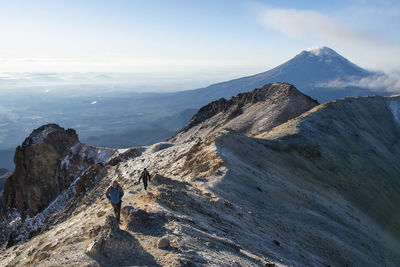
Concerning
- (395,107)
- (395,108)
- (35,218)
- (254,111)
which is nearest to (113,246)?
(35,218)

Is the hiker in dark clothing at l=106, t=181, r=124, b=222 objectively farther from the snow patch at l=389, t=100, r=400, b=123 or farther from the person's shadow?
the snow patch at l=389, t=100, r=400, b=123

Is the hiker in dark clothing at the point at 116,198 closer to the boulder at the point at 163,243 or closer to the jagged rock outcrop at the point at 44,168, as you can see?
the boulder at the point at 163,243

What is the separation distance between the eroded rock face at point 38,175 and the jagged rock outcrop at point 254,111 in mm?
24787

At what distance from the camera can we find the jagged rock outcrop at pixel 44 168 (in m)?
44.4

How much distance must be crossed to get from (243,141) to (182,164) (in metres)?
5.85

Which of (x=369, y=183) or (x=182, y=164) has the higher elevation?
(x=182, y=164)

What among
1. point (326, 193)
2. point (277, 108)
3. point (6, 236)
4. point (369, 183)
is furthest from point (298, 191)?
point (277, 108)

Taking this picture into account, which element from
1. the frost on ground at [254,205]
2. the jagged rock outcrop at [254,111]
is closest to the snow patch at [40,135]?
the frost on ground at [254,205]

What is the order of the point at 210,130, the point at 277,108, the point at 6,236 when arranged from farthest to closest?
the point at 210,130
the point at 277,108
the point at 6,236

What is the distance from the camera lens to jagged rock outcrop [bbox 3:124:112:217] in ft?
146

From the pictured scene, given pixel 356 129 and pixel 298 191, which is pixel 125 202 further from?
pixel 356 129

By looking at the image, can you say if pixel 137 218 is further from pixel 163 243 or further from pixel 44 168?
pixel 44 168

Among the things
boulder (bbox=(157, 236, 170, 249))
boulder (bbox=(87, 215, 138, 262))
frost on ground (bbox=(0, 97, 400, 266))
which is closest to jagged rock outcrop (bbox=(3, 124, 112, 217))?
frost on ground (bbox=(0, 97, 400, 266))

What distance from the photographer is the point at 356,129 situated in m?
45.5
